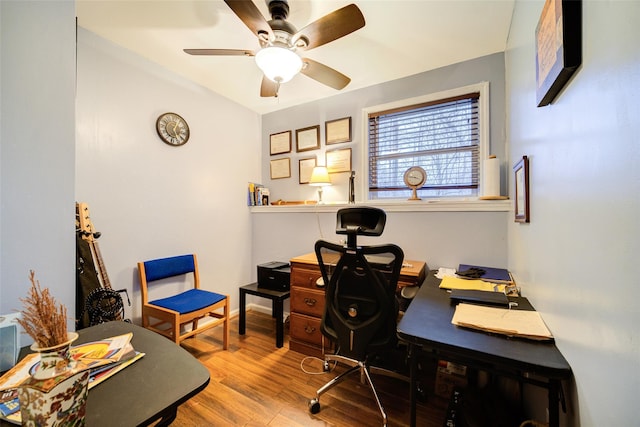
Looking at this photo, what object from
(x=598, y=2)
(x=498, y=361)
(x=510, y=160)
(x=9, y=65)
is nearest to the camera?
(x=598, y=2)

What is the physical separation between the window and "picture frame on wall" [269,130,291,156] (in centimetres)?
104

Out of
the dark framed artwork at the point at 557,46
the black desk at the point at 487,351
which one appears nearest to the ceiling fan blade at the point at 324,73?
the dark framed artwork at the point at 557,46

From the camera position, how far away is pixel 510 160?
Answer: 1905 millimetres

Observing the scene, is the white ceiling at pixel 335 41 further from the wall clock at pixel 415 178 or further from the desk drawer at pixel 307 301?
the desk drawer at pixel 307 301

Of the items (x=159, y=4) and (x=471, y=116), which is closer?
(x=159, y=4)

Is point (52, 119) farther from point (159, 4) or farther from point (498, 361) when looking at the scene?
point (498, 361)

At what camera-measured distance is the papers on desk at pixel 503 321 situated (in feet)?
3.04

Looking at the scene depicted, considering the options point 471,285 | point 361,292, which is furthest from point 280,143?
point 471,285

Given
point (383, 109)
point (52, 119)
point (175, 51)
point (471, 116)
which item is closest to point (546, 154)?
point (471, 116)

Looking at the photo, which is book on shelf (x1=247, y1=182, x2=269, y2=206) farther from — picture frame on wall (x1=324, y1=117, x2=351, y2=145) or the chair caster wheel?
the chair caster wheel

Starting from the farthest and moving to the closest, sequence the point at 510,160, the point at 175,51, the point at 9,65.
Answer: the point at 175,51 < the point at 510,160 < the point at 9,65

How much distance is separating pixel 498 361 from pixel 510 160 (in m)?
1.64

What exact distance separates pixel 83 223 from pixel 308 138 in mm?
2206

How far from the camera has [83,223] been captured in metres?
1.79
